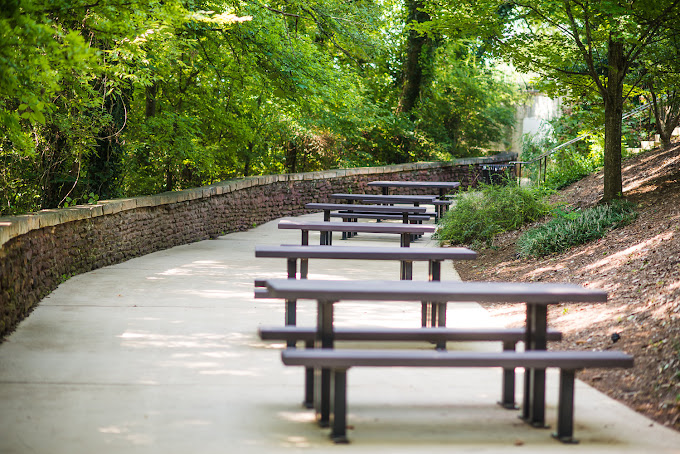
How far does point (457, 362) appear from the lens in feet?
11.5

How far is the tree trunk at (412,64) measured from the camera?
21359mm

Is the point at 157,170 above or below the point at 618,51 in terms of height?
below

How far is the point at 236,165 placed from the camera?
17.8 meters

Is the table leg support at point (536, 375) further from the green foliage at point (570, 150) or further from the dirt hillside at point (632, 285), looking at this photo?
the green foliage at point (570, 150)

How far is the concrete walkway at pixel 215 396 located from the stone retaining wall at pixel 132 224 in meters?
0.36

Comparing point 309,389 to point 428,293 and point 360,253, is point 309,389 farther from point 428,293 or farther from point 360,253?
point 360,253

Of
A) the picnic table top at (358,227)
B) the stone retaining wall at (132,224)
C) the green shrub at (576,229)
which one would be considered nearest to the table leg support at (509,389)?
the picnic table top at (358,227)

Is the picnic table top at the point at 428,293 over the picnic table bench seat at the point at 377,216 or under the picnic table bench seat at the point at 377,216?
under

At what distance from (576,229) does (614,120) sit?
1880mm

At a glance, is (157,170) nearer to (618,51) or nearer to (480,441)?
(618,51)

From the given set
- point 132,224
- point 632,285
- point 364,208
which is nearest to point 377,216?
point 364,208

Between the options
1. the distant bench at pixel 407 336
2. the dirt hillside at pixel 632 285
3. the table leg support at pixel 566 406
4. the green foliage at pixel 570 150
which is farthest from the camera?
the green foliage at pixel 570 150

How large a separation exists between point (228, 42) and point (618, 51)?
610 cm

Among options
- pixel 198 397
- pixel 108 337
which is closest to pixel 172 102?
pixel 108 337
